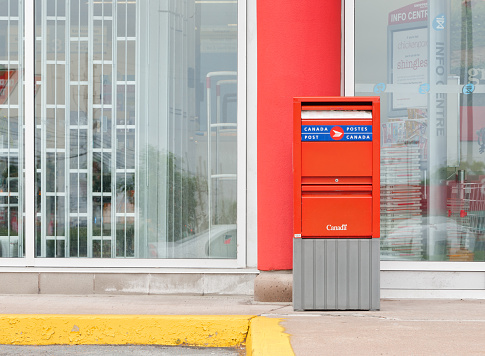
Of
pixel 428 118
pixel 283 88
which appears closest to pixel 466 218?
pixel 428 118

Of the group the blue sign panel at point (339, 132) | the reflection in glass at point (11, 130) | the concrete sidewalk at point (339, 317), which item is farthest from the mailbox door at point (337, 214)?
the reflection in glass at point (11, 130)

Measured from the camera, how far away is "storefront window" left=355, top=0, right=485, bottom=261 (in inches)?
285

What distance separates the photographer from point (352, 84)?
23.8ft

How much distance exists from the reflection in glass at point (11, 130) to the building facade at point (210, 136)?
2 centimetres

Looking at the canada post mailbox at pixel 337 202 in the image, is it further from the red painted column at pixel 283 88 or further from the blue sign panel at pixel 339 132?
the red painted column at pixel 283 88

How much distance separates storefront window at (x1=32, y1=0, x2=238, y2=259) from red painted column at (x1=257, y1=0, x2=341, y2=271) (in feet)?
1.58

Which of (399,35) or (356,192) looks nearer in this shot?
(356,192)

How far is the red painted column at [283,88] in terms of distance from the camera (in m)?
7.04

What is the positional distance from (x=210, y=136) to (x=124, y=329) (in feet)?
8.16

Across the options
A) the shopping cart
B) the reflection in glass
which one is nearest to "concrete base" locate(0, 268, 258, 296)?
the reflection in glass

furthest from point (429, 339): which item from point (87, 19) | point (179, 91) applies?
point (87, 19)

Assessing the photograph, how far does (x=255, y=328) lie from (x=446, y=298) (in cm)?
261

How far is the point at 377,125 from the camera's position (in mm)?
6121

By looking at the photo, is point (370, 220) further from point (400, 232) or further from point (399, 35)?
point (399, 35)
